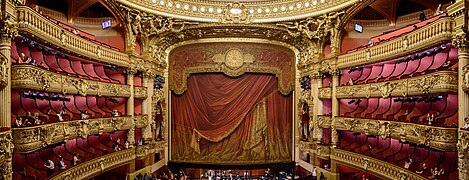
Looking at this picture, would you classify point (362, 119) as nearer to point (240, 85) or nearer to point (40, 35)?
point (240, 85)

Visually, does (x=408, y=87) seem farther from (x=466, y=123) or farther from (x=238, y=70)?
(x=238, y=70)

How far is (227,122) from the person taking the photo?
15906 mm

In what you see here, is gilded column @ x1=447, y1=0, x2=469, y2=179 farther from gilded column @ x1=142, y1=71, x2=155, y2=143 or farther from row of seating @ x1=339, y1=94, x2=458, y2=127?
gilded column @ x1=142, y1=71, x2=155, y2=143

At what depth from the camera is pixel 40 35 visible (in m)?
7.93

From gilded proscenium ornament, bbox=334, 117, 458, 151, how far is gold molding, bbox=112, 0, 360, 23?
4341 mm

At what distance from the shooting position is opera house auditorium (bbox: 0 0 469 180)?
8.02 metres

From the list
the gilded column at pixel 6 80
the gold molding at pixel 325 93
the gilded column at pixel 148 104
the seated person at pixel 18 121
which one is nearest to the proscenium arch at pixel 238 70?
the gilded column at pixel 148 104

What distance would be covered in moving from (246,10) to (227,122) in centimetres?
500

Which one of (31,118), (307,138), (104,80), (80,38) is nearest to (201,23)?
(104,80)

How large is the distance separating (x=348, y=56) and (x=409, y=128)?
3984 millimetres

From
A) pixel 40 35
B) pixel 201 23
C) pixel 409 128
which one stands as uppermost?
pixel 201 23

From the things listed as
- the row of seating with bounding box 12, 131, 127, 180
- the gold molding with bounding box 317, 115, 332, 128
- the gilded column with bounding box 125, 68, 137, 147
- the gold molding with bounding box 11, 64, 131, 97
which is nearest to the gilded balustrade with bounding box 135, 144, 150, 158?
the gilded column with bounding box 125, 68, 137, 147

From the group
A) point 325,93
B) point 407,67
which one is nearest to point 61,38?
point 325,93

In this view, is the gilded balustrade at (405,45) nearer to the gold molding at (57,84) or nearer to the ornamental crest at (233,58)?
the ornamental crest at (233,58)
